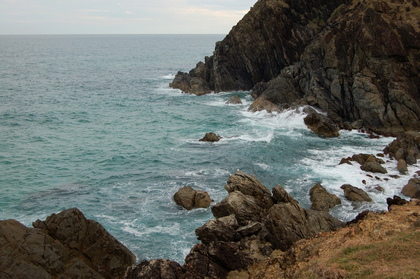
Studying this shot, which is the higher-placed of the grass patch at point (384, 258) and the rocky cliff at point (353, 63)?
the rocky cliff at point (353, 63)

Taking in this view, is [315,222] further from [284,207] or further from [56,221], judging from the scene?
[56,221]

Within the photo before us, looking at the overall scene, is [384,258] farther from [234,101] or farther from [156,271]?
[234,101]

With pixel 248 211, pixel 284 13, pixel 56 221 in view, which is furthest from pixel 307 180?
pixel 284 13

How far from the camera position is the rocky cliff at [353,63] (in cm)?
5584

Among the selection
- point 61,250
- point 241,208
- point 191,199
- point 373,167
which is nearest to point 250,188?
point 241,208

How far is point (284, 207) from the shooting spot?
2738cm

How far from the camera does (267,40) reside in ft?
279

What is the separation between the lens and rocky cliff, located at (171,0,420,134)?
183 feet

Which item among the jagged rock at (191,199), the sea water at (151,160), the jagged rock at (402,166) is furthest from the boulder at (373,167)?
the jagged rock at (191,199)

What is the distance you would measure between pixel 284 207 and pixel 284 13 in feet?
217

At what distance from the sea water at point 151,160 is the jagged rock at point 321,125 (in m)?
1.34

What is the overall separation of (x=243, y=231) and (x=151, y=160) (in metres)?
24.2

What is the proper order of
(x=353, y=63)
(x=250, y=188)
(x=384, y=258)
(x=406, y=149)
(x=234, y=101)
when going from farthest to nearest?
(x=234, y=101)
(x=353, y=63)
(x=406, y=149)
(x=250, y=188)
(x=384, y=258)

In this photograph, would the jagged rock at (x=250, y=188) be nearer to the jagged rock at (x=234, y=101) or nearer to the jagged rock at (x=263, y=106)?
the jagged rock at (x=263, y=106)
